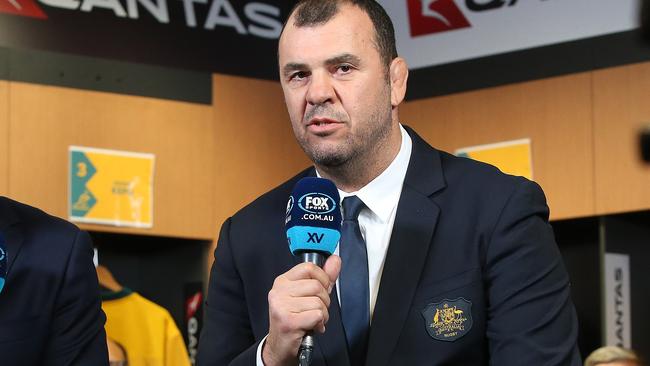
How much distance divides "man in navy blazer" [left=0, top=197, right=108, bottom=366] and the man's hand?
1.81 feet

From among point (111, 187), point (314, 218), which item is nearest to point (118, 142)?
point (111, 187)

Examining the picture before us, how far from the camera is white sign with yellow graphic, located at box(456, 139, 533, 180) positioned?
6.31m

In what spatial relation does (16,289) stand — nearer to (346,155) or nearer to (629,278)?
(346,155)

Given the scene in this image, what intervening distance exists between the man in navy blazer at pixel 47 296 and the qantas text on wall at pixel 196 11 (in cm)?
375

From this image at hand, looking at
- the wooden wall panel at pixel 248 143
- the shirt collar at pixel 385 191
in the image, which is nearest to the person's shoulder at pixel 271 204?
the shirt collar at pixel 385 191

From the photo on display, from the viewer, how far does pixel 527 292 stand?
217cm

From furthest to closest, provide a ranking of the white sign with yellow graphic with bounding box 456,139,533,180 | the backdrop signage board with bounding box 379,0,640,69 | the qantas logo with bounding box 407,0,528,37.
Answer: the qantas logo with bounding box 407,0,528,37 → the white sign with yellow graphic with bounding box 456,139,533,180 → the backdrop signage board with bounding box 379,0,640,69

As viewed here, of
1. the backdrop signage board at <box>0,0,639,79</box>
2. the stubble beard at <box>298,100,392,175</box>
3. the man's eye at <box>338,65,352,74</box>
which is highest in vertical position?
the backdrop signage board at <box>0,0,639,79</box>

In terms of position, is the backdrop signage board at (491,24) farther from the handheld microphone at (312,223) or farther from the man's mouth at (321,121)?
the handheld microphone at (312,223)

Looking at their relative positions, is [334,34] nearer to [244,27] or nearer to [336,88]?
[336,88]

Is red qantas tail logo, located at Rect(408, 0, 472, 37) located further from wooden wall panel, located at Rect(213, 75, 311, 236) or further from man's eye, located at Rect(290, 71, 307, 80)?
man's eye, located at Rect(290, 71, 307, 80)

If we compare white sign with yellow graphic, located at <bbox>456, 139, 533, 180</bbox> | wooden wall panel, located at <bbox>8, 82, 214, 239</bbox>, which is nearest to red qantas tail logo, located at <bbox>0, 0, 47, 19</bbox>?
wooden wall panel, located at <bbox>8, 82, 214, 239</bbox>

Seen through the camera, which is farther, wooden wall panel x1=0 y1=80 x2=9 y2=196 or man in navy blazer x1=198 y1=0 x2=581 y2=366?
wooden wall panel x1=0 y1=80 x2=9 y2=196

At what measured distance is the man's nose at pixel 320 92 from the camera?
7.41 feet
